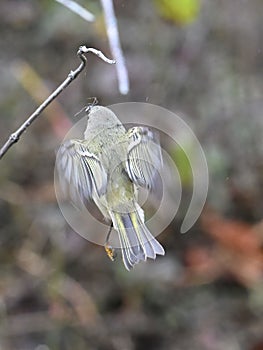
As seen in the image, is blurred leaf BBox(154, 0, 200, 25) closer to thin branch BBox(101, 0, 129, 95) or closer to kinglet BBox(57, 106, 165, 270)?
thin branch BBox(101, 0, 129, 95)

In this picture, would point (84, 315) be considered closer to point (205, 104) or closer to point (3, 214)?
point (3, 214)

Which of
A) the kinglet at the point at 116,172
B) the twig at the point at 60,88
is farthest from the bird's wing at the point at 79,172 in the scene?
the twig at the point at 60,88

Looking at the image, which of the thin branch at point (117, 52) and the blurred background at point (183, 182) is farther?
the blurred background at point (183, 182)

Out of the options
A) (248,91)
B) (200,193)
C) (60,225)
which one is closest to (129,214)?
(200,193)

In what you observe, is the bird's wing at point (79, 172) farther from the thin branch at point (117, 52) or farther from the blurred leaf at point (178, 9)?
the blurred leaf at point (178, 9)

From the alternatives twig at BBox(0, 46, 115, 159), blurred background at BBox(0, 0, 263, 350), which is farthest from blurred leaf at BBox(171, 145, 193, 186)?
twig at BBox(0, 46, 115, 159)
